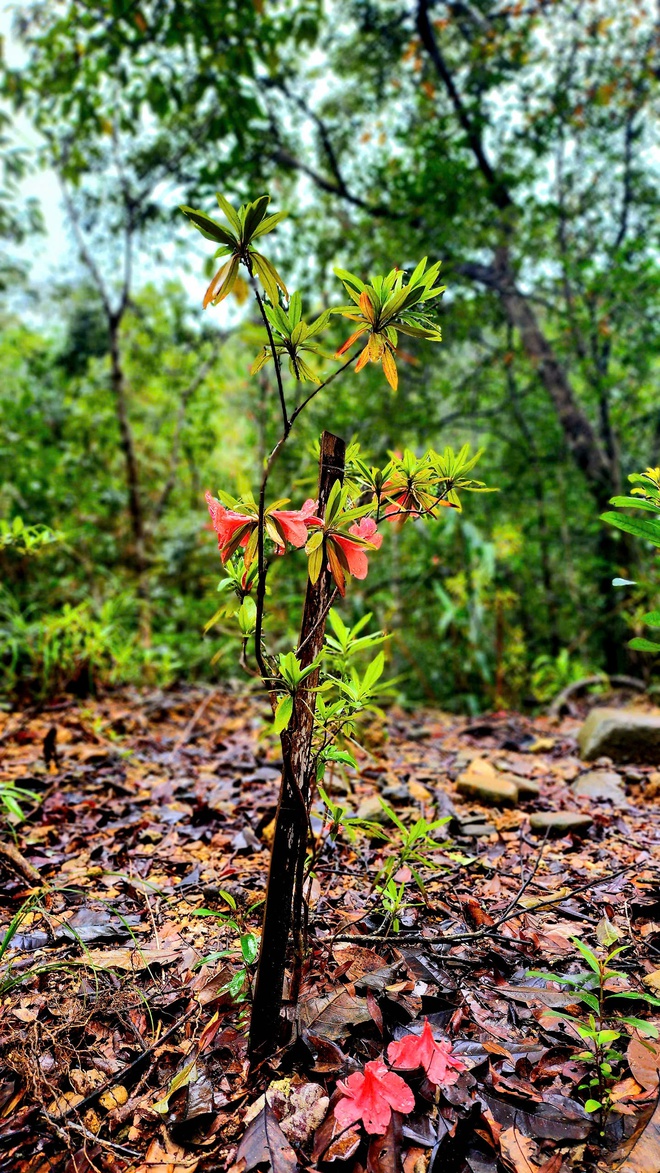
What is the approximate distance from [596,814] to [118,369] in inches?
169

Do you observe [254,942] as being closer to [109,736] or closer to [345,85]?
[109,736]

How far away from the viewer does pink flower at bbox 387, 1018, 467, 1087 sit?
979 millimetres

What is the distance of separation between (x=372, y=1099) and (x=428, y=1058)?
11 centimetres

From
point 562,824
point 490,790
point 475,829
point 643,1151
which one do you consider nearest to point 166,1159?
point 643,1151

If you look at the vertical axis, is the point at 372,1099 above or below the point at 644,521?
below

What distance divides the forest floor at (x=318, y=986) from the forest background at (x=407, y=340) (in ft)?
6.95

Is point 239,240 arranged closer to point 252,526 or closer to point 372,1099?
point 252,526

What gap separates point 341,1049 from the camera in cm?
104

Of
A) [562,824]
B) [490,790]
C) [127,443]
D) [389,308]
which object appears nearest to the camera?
[389,308]

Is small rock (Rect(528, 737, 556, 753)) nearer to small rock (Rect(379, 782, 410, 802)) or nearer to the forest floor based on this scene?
the forest floor

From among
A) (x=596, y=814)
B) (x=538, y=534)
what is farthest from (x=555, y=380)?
(x=596, y=814)

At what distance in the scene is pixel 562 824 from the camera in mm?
1787

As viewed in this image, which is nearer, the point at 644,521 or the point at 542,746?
the point at 644,521

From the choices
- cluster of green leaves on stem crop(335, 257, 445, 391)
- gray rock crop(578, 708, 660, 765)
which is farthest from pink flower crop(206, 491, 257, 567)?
gray rock crop(578, 708, 660, 765)
